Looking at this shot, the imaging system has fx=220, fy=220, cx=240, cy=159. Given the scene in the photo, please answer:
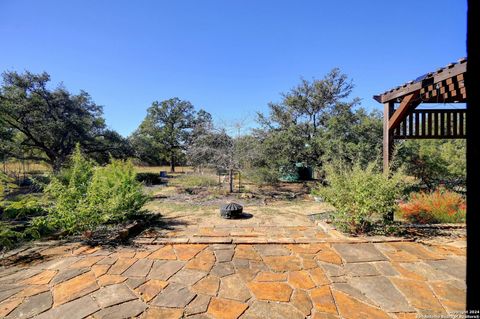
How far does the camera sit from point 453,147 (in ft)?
24.2

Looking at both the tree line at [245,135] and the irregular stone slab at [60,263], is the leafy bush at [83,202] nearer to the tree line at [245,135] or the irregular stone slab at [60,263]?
the irregular stone slab at [60,263]

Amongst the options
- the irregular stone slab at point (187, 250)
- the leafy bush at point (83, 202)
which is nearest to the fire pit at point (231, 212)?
the leafy bush at point (83, 202)

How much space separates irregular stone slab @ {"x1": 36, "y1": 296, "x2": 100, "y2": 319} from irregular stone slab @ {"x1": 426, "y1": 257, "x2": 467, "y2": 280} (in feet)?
11.0

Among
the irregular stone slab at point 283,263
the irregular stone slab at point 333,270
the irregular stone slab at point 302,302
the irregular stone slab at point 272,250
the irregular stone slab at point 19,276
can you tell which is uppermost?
the irregular stone slab at point 272,250

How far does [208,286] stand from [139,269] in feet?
2.76

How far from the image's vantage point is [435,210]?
4.21 metres

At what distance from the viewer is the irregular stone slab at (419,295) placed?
1.77 metres

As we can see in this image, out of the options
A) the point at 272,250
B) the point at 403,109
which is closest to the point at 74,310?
the point at 272,250

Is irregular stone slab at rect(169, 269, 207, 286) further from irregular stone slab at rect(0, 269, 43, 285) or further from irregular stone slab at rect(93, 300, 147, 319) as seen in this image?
irregular stone slab at rect(0, 269, 43, 285)

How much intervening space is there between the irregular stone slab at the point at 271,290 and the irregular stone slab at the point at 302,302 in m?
0.05
